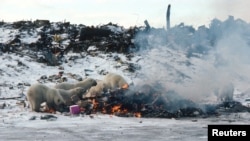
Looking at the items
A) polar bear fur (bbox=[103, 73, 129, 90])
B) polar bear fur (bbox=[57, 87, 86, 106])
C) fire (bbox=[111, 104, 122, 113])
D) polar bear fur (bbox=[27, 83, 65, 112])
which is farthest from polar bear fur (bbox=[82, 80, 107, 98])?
fire (bbox=[111, 104, 122, 113])

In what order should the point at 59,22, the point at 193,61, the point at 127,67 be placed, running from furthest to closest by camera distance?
1. the point at 59,22
2. the point at 193,61
3. the point at 127,67

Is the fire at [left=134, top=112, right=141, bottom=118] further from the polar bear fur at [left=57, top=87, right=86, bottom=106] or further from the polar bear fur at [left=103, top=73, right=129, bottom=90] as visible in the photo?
the polar bear fur at [left=103, top=73, right=129, bottom=90]

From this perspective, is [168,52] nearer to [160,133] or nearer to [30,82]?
[30,82]

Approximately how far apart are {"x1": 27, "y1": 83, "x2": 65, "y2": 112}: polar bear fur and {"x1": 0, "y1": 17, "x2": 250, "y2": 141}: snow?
0.51m

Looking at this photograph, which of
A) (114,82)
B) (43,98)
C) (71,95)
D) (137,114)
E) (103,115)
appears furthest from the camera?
(114,82)

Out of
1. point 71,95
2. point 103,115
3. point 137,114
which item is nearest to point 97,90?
point 71,95

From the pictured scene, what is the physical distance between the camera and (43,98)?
19.0 meters

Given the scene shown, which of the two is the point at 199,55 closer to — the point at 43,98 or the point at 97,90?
the point at 97,90

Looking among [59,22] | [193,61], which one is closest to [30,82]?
[193,61]

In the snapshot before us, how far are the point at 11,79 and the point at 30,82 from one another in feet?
3.62

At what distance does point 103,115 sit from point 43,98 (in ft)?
10.1

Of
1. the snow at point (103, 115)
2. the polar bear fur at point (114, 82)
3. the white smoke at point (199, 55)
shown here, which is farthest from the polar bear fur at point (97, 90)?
the white smoke at point (199, 55)

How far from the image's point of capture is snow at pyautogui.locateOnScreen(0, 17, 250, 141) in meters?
13.2

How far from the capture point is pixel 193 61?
33.0 meters
